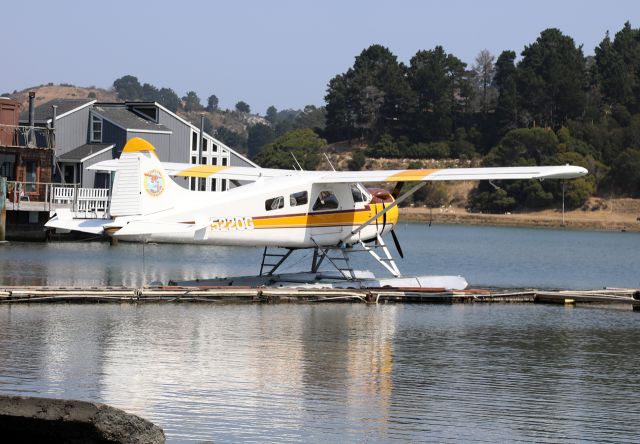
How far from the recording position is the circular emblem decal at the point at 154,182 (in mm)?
18172

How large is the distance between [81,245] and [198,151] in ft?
42.0

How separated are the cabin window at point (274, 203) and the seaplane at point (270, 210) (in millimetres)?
17

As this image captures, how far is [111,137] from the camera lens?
4666cm

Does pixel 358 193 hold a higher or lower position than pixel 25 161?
lower

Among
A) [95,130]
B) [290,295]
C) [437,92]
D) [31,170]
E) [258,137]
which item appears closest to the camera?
[290,295]

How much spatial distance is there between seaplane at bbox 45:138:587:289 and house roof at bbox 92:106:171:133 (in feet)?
86.9

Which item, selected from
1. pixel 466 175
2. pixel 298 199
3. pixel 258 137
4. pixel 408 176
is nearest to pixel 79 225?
pixel 298 199

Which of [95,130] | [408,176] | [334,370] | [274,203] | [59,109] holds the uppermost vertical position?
[59,109]

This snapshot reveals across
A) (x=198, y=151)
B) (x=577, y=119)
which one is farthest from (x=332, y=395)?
(x=577, y=119)

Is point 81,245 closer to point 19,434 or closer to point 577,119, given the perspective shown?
point 19,434

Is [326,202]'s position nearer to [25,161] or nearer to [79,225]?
[79,225]

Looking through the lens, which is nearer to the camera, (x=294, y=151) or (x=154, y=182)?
(x=154, y=182)

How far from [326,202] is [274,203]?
125cm

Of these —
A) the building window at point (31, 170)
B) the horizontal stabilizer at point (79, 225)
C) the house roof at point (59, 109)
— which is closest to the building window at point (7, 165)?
the building window at point (31, 170)
